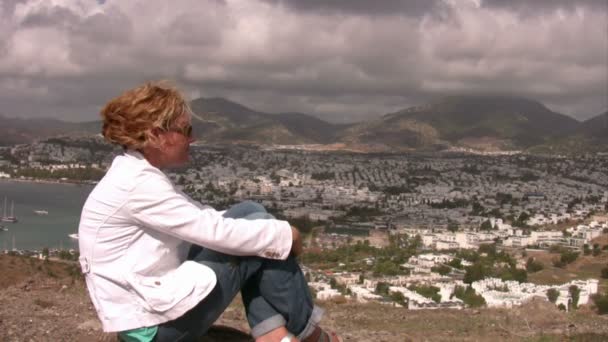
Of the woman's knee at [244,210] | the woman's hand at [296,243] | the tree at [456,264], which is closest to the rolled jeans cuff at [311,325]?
the woman's hand at [296,243]

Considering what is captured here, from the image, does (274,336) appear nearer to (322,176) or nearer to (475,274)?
(475,274)

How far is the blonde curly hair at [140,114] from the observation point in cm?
172

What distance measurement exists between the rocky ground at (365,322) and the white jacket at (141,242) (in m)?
1.21

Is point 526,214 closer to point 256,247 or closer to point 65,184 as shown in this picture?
point 65,184

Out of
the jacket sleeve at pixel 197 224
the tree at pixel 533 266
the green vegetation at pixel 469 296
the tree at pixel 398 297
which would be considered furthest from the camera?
the tree at pixel 533 266

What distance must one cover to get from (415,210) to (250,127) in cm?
8988

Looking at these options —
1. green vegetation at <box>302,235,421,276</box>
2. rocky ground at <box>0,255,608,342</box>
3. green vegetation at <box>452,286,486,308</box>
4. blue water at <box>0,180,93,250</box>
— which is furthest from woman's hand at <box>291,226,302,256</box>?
blue water at <box>0,180,93,250</box>

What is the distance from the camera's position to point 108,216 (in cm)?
170

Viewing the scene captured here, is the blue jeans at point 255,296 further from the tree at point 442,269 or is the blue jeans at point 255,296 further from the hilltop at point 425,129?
the hilltop at point 425,129

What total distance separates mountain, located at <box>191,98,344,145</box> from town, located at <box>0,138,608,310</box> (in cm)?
2264

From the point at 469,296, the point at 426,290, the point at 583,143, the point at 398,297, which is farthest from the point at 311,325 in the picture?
the point at 583,143

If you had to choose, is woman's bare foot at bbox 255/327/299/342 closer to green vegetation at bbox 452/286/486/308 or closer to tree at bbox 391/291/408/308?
green vegetation at bbox 452/286/486/308

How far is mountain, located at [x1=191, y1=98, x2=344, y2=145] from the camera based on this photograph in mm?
119312

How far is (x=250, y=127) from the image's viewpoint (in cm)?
13250
